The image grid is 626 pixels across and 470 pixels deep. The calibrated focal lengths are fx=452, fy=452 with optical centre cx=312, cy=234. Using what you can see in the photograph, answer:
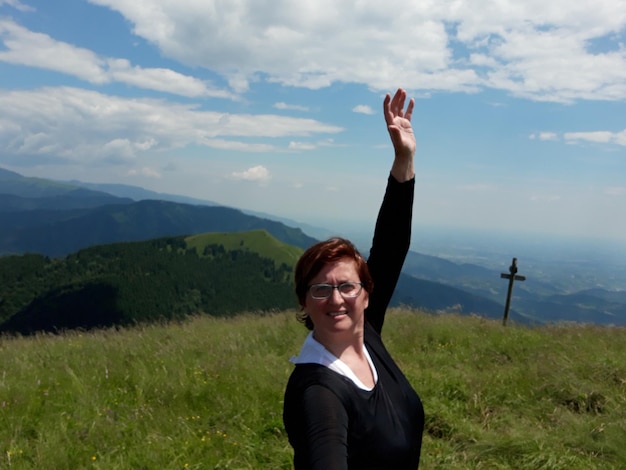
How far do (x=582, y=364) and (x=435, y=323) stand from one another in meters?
3.63

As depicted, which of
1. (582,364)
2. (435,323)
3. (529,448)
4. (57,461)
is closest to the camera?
(57,461)

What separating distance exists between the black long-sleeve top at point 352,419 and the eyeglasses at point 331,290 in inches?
11.9

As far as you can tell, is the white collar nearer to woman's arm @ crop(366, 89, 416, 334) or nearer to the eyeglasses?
the eyeglasses

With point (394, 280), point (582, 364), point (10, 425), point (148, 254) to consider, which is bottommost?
point (148, 254)

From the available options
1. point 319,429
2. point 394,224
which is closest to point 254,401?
point 394,224

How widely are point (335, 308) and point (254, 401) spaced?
164 inches

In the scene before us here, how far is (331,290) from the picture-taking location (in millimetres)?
1915

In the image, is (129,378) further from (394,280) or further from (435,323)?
(435,323)

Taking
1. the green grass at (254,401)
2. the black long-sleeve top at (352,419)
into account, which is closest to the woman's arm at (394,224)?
the black long-sleeve top at (352,419)

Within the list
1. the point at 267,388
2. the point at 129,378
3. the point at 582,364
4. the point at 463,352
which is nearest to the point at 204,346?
the point at 129,378

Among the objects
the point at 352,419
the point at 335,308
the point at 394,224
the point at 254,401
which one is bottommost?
the point at 254,401

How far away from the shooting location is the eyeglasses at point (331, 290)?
6.28 feet

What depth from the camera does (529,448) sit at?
181 inches

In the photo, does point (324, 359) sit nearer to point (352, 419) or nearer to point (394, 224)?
point (352, 419)
